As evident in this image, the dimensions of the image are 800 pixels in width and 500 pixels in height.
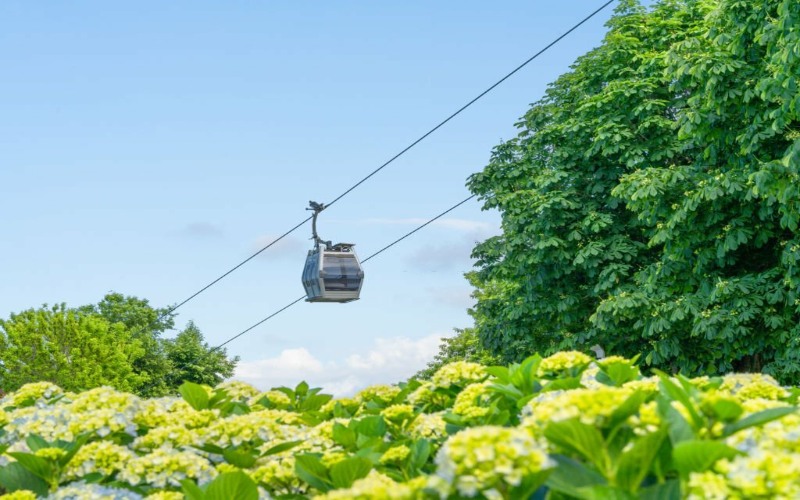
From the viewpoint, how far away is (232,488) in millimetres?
2920

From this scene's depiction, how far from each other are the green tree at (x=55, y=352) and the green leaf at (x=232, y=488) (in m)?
44.2

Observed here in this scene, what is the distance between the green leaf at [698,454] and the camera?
2033 mm

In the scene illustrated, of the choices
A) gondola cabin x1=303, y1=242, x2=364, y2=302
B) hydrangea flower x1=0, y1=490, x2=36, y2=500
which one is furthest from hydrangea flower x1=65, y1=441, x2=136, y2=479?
gondola cabin x1=303, y1=242, x2=364, y2=302

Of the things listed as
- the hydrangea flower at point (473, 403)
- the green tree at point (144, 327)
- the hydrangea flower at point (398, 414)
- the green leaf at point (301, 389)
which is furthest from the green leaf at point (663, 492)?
the green tree at point (144, 327)

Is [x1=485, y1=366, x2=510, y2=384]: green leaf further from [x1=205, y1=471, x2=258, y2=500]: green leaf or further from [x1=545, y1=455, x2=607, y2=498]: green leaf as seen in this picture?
[x1=545, y1=455, x2=607, y2=498]: green leaf

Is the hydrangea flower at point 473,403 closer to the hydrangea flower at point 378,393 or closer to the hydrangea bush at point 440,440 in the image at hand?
the hydrangea bush at point 440,440

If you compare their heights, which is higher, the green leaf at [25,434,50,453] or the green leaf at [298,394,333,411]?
the green leaf at [298,394,333,411]

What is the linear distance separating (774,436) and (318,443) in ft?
7.04

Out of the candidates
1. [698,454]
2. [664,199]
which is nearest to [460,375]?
[698,454]

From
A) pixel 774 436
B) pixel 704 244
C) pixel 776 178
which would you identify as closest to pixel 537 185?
pixel 704 244

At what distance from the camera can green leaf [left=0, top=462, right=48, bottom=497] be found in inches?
143

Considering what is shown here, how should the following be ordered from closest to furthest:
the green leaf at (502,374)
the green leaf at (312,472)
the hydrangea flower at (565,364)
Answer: the green leaf at (312,472) → the green leaf at (502,374) → the hydrangea flower at (565,364)

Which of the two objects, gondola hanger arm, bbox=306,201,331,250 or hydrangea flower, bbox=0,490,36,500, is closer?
hydrangea flower, bbox=0,490,36,500

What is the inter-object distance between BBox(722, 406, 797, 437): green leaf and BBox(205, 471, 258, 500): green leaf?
1.56 m
